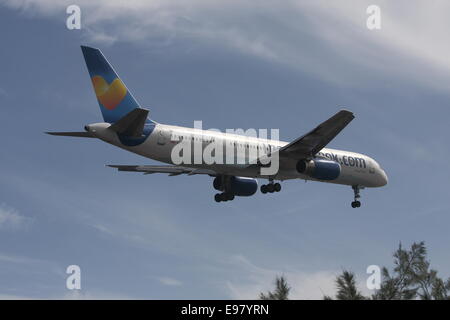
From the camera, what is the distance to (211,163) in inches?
1768

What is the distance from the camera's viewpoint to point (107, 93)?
45531 mm

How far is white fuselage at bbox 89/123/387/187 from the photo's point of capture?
141ft

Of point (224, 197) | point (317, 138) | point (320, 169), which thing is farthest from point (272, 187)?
point (317, 138)

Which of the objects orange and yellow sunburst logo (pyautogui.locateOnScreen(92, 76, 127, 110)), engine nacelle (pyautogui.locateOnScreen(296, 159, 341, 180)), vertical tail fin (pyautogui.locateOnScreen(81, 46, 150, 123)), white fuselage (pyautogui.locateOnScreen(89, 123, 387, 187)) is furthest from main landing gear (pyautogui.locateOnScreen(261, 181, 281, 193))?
orange and yellow sunburst logo (pyautogui.locateOnScreen(92, 76, 127, 110))

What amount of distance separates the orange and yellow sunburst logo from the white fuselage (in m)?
3.45

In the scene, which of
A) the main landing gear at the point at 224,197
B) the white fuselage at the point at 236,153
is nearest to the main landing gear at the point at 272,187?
the white fuselage at the point at 236,153

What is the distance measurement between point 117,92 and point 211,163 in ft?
24.4

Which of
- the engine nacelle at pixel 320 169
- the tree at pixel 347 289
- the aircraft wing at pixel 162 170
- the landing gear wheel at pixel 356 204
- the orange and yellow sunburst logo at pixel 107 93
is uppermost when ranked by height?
the orange and yellow sunburst logo at pixel 107 93

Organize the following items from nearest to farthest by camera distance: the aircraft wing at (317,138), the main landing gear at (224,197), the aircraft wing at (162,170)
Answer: the aircraft wing at (317,138), the aircraft wing at (162,170), the main landing gear at (224,197)

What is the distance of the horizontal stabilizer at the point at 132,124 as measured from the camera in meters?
40.6

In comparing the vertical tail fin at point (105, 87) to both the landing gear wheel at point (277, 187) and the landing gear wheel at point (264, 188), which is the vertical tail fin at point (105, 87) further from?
the landing gear wheel at point (277, 187)

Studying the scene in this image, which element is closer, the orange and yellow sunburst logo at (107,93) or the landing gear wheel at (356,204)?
the orange and yellow sunburst logo at (107,93)

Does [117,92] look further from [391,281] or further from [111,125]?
[391,281]
